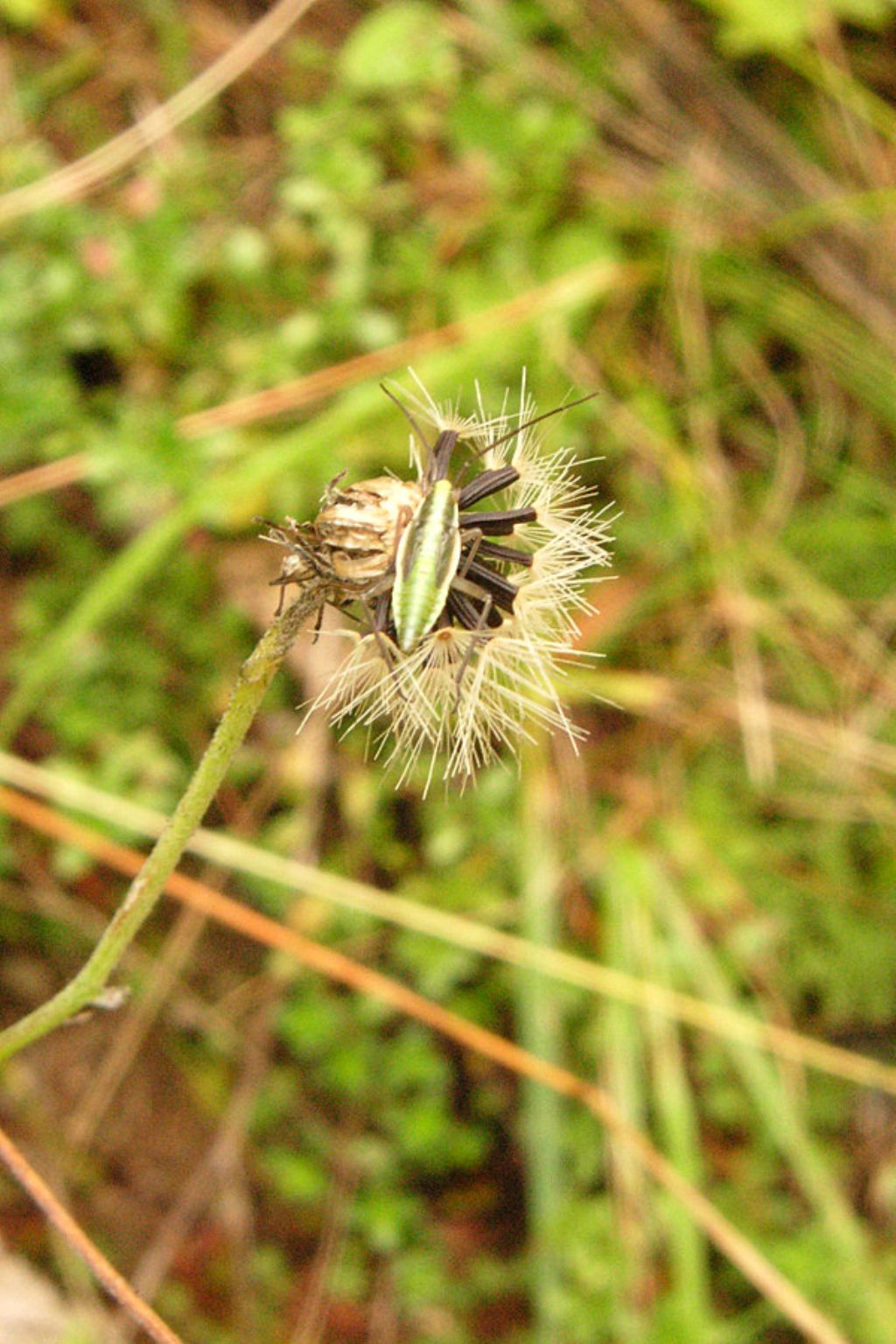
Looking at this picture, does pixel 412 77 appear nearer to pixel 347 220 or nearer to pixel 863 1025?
pixel 347 220

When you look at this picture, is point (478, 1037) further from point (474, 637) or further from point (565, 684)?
point (474, 637)

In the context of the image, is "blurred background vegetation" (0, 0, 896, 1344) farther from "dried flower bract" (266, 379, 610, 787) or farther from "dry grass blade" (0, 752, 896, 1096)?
"dried flower bract" (266, 379, 610, 787)

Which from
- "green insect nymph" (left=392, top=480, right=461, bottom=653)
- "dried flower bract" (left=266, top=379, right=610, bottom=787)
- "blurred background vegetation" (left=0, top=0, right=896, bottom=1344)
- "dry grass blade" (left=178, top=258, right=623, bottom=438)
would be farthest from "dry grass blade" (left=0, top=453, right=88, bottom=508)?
"green insect nymph" (left=392, top=480, right=461, bottom=653)

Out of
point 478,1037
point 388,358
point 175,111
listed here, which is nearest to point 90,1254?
point 478,1037

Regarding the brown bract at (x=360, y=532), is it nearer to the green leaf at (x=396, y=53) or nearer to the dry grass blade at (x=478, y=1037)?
the dry grass blade at (x=478, y=1037)

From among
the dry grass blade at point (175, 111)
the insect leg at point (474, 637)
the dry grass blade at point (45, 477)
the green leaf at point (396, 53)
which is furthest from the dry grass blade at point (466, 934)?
the green leaf at point (396, 53)

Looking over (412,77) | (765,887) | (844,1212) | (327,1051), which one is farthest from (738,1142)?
(412,77)
